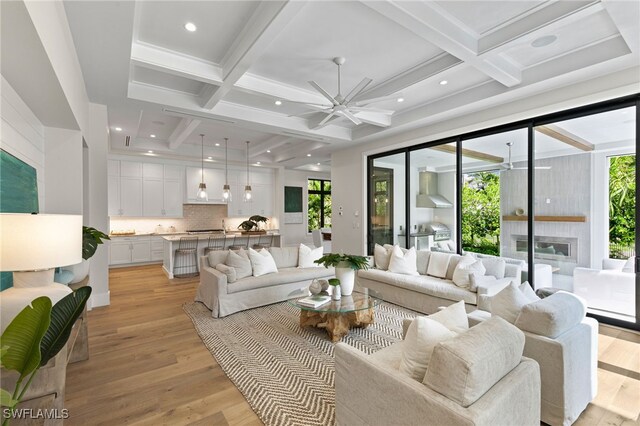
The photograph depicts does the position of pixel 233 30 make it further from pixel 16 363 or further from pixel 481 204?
pixel 481 204

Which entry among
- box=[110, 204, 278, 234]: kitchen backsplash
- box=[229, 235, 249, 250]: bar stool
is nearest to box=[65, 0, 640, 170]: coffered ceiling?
box=[229, 235, 249, 250]: bar stool

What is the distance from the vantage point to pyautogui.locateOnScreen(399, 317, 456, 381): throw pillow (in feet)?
4.98

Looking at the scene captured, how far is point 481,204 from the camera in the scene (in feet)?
16.0

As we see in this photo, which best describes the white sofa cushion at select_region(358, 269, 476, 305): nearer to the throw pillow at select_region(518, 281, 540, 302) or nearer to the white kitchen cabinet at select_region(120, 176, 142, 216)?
the throw pillow at select_region(518, 281, 540, 302)

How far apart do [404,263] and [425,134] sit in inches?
94.4

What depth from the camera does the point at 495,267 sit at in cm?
410

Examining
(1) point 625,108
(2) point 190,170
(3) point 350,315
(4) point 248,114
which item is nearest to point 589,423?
(3) point 350,315

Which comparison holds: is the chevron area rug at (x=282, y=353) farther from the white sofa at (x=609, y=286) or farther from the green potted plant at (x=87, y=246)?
the white sofa at (x=609, y=286)

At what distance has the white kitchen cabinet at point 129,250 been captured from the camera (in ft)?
23.7

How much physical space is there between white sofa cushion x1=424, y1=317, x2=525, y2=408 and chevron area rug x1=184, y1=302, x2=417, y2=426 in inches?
42.5

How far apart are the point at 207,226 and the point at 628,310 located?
897 cm

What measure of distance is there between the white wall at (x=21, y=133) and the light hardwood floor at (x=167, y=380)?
1.68m

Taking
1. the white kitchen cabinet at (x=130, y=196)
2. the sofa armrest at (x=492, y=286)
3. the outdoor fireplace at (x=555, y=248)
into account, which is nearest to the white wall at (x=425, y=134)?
the outdoor fireplace at (x=555, y=248)

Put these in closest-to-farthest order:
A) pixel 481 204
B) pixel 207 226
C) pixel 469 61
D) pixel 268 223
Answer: pixel 469 61
pixel 481 204
pixel 207 226
pixel 268 223
